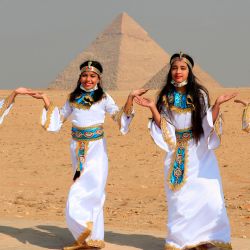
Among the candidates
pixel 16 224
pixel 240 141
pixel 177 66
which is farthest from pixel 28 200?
pixel 240 141

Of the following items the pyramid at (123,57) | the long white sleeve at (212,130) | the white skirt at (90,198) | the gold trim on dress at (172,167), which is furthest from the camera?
the pyramid at (123,57)

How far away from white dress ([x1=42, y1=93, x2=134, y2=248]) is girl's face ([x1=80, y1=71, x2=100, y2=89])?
6.8 inches

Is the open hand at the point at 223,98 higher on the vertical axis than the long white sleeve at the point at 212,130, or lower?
higher

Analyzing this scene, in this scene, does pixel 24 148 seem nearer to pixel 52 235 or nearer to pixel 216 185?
pixel 52 235

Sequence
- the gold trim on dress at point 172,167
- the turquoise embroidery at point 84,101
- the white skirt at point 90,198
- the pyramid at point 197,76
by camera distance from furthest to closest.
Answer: the pyramid at point 197,76 < the turquoise embroidery at point 84,101 < the white skirt at point 90,198 < the gold trim on dress at point 172,167

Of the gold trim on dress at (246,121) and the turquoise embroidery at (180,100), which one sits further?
the turquoise embroidery at (180,100)

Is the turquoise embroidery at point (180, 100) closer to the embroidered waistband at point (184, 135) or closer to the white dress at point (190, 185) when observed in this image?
→ the white dress at point (190, 185)

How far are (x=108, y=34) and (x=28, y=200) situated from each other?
412 ft

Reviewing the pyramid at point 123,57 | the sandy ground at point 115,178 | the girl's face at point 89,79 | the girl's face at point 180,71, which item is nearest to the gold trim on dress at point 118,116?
the girl's face at point 89,79

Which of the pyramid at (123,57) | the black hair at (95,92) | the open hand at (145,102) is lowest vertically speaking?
the open hand at (145,102)

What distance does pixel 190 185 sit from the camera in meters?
6.28

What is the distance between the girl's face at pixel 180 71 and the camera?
6309mm

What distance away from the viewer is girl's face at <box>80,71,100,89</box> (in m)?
6.63

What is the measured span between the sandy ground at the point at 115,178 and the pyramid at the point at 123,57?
88.0 m
